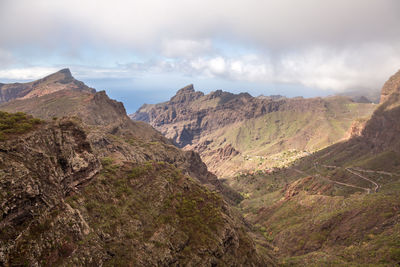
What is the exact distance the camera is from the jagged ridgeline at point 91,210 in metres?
28.1

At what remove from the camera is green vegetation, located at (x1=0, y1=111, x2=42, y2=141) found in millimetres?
34350

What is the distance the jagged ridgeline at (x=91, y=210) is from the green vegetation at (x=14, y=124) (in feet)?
0.43

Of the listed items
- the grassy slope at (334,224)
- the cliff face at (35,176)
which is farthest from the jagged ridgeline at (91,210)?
the grassy slope at (334,224)

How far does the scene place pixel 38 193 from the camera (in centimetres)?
3028

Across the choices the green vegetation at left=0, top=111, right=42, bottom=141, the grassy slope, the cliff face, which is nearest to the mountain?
the grassy slope

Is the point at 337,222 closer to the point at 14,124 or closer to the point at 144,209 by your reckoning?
the point at 144,209

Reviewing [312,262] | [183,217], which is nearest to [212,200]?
[183,217]

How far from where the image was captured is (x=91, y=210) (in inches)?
1639

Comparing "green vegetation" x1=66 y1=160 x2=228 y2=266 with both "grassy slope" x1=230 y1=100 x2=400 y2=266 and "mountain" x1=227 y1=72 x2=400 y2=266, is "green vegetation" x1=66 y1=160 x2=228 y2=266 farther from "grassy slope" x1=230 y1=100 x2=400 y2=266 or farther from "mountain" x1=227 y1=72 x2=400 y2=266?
"grassy slope" x1=230 y1=100 x2=400 y2=266

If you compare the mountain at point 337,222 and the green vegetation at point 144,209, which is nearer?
the green vegetation at point 144,209

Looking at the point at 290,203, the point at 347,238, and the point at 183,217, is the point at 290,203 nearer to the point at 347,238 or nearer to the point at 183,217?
the point at 347,238

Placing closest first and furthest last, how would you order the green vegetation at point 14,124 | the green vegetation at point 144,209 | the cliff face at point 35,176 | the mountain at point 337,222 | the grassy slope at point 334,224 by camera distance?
the cliff face at point 35,176
the green vegetation at point 14,124
the green vegetation at point 144,209
the grassy slope at point 334,224
the mountain at point 337,222

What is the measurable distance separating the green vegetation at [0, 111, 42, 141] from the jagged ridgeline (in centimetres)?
13

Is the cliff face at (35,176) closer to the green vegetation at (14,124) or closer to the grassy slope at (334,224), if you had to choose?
the green vegetation at (14,124)
